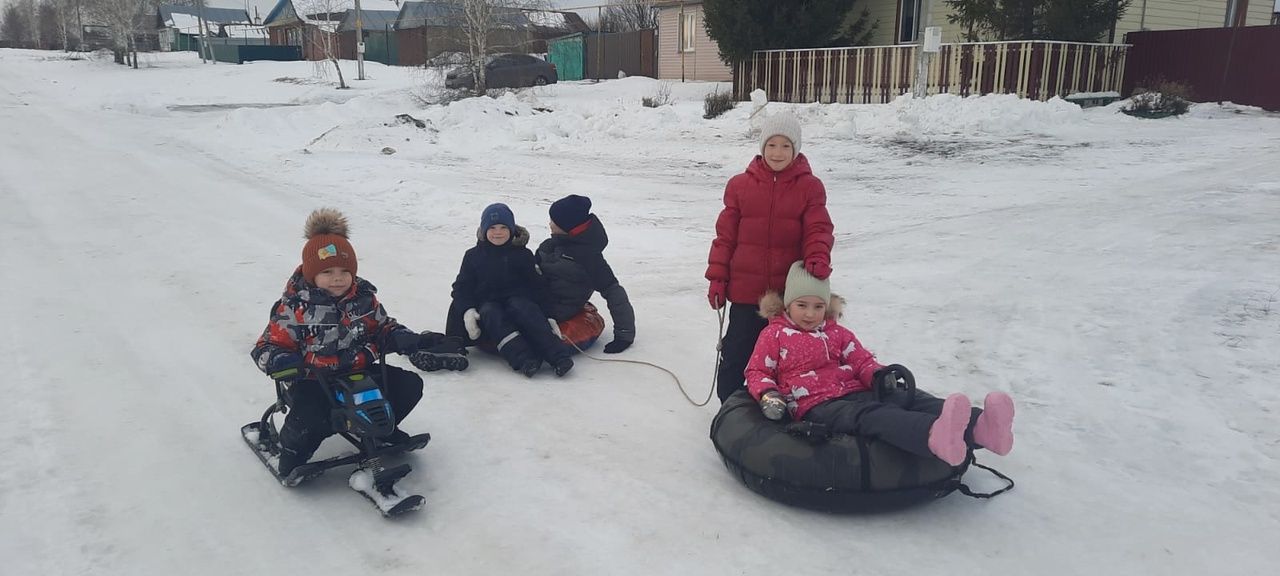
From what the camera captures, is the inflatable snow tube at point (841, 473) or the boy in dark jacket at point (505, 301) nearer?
the inflatable snow tube at point (841, 473)

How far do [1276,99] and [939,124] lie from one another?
332 inches

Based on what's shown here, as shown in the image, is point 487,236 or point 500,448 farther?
point 487,236

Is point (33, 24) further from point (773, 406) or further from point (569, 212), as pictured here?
point (773, 406)

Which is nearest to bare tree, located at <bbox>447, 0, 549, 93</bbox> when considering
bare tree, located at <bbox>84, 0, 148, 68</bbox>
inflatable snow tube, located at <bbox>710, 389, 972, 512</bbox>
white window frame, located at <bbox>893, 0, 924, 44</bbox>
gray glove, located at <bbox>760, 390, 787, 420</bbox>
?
white window frame, located at <bbox>893, 0, 924, 44</bbox>

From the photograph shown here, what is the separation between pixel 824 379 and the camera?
3.91m

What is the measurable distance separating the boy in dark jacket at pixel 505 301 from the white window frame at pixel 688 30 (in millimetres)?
27905

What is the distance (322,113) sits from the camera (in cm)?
2005

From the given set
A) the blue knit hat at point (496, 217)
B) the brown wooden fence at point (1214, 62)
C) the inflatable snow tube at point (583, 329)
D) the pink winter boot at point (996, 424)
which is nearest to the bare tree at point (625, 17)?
the brown wooden fence at point (1214, 62)

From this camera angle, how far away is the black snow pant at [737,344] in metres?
4.55

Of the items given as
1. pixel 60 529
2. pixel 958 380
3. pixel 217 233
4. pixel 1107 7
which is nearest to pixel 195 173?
pixel 217 233

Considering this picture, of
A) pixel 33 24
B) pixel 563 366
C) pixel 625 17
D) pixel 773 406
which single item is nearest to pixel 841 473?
pixel 773 406

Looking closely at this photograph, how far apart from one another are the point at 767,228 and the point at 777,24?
18.6 m

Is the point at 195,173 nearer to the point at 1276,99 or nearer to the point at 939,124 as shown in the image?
the point at 939,124

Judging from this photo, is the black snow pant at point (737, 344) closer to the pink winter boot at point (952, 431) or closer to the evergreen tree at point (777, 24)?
the pink winter boot at point (952, 431)
